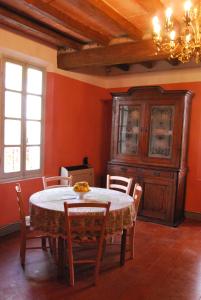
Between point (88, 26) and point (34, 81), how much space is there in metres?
1.17

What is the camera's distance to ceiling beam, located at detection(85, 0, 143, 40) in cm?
246

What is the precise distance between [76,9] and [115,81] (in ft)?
7.78

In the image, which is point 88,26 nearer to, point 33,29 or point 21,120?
point 33,29

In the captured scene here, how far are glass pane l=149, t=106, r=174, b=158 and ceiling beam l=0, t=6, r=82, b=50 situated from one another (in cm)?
159

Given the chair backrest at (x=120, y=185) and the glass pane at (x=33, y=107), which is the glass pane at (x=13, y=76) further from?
the chair backrest at (x=120, y=185)

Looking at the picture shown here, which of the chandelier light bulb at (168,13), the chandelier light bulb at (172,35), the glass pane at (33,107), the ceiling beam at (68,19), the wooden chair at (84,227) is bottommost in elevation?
the wooden chair at (84,227)

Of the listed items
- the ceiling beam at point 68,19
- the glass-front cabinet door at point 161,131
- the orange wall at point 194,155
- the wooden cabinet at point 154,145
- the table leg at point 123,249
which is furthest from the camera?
the orange wall at point 194,155

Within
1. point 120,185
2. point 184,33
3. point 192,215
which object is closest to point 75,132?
point 120,185

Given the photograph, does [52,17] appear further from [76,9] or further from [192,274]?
[192,274]

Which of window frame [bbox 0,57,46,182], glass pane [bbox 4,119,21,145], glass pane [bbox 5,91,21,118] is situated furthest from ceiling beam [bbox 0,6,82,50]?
glass pane [bbox 4,119,21,145]

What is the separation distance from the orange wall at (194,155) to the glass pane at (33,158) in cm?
246

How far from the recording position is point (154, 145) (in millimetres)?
4246

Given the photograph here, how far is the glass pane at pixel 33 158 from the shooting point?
3.78m

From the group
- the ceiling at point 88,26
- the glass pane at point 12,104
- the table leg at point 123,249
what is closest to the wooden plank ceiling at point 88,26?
the ceiling at point 88,26
